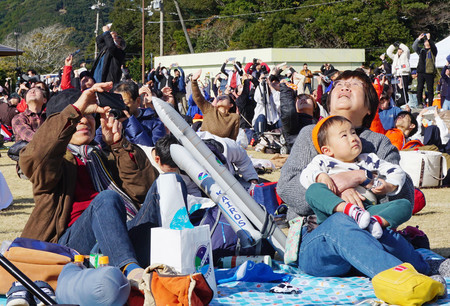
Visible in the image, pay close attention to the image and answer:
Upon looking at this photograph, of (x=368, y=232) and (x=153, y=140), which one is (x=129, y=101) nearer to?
(x=153, y=140)

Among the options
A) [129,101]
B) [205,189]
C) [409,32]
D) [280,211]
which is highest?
[409,32]

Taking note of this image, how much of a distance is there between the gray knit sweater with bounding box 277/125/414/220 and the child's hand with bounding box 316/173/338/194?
18 centimetres

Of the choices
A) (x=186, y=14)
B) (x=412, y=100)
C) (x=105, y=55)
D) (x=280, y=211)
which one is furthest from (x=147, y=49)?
(x=280, y=211)

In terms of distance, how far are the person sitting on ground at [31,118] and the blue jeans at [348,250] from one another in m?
4.37

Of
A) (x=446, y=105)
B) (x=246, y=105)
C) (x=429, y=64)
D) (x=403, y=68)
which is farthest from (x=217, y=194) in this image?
(x=403, y=68)

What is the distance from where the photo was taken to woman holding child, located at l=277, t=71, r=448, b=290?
3236 millimetres

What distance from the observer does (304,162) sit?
3.88 m

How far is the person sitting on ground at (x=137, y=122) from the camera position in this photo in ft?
20.7

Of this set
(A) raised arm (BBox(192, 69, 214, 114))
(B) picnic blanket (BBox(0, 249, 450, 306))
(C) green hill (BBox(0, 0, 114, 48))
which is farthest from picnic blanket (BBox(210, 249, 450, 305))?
(C) green hill (BBox(0, 0, 114, 48))

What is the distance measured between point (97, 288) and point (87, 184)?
3.87ft

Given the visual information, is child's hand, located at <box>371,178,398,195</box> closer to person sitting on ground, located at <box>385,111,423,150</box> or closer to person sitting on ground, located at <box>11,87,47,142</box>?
person sitting on ground, located at <box>11,87,47,142</box>

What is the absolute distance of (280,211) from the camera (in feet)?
19.2

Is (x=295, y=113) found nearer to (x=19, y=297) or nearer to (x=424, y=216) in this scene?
A: (x=424, y=216)

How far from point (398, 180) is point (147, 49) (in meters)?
64.1
